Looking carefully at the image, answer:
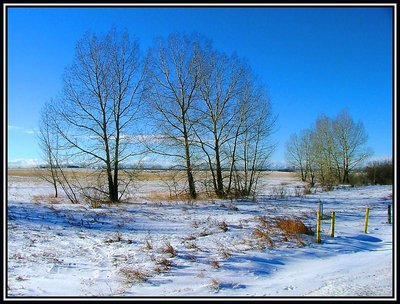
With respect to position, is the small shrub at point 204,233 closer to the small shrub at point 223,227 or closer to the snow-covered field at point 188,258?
the snow-covered field at point 188,258

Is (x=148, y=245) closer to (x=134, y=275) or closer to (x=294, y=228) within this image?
(x=134, y=275)

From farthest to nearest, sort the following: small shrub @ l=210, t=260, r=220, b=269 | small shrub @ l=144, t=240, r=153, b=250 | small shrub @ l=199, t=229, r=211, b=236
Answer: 1. small shrub @ l=199, t=229, r=211, b=236
2. small shrub @ l=144, t=240, r=153, b=250
3. small shrub @ l=210, t=260, r=220, b=269

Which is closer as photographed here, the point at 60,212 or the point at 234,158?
the point at 60,212

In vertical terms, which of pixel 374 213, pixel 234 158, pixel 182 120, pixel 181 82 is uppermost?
pixel 181 82

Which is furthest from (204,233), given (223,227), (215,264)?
(215,264)

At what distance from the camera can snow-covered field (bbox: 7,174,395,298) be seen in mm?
6168

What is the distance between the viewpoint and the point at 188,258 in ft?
27.1

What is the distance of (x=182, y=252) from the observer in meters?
8.84

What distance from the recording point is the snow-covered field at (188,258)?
20.2 feet

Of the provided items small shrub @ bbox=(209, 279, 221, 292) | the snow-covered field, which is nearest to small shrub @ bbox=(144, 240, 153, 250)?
the snow-covered field

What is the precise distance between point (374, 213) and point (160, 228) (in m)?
12.0

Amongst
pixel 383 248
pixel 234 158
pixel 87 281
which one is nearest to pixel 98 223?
pixel 87 281

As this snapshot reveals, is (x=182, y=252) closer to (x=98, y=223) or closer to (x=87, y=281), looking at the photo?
(x=87, y=281)

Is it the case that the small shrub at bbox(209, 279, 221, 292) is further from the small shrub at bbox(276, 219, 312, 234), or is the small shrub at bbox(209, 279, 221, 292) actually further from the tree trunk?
the tree trunk
